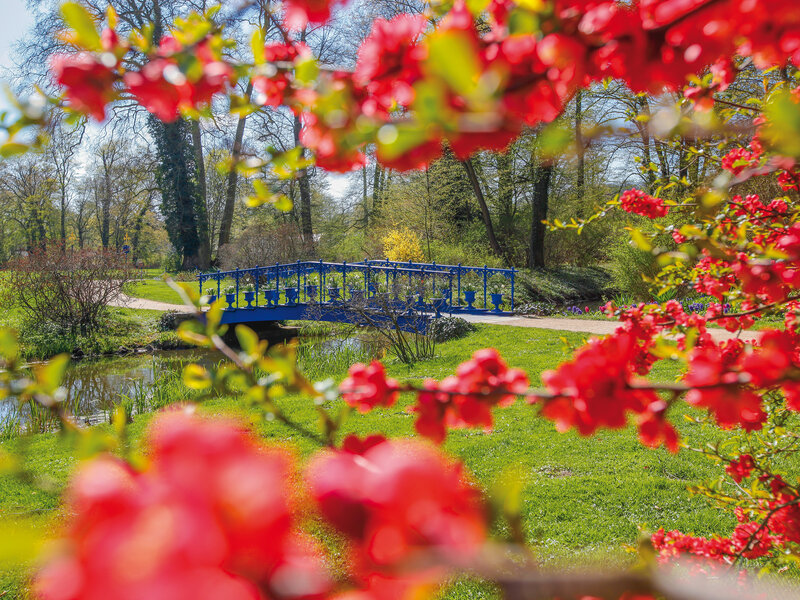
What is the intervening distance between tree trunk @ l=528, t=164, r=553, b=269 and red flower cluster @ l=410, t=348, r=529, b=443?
15142 mm

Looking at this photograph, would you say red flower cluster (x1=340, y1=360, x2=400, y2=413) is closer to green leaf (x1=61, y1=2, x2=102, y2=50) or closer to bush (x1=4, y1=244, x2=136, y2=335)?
green leaf (x1=61, y1=2, x2=102, y2=50)

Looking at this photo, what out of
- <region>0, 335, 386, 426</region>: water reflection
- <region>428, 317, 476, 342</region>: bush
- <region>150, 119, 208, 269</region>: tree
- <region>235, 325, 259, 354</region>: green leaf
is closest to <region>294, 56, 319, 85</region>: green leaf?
<region>235, 325, 259, 354</region>: green leaf

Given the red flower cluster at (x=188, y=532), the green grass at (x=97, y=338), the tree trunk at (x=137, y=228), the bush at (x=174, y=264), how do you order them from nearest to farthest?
the red flower cluster at (x=188, y=532) → the green grass at (x=97, y=338) → the bush at (x=174, y=264) → the tree trunk at (x=137, y=228)

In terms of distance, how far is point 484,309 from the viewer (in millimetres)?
12086

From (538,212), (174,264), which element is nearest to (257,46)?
(538,212)

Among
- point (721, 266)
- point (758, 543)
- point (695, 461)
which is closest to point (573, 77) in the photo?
point (721, 266)

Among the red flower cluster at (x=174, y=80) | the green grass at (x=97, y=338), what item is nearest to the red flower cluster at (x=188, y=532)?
the red flower cluster at (x=174, y=80)

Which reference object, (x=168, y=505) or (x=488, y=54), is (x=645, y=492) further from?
(x=168, y=505)

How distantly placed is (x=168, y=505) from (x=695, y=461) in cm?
459

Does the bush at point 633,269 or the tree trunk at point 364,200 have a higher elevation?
the tree trunk at point 364,200

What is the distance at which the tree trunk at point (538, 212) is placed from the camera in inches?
627

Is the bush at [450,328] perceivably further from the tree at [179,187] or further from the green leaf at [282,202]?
the tree at [179,187]

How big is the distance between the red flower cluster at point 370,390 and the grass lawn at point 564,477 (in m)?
1.62

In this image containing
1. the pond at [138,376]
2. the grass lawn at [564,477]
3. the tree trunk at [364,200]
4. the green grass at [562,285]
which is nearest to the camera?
the grass lawn at [564,477]
